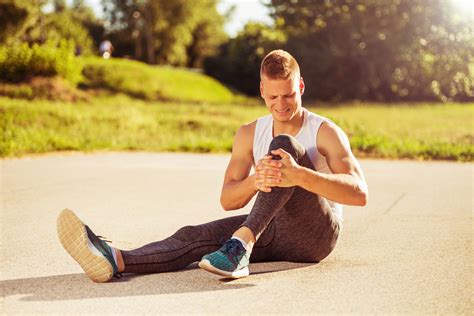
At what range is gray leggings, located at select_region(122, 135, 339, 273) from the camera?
151 inches

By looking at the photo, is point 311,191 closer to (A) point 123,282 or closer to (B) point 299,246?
(B) point 299,246

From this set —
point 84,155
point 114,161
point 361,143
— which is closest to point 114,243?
point 114,161

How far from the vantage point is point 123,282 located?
4.01 metres

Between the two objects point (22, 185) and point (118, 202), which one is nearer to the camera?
point (118, 202)

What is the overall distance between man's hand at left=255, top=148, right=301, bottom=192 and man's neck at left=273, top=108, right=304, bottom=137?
0.36m

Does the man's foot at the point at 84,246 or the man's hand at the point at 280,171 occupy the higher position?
the man's hand at the point at 280,171

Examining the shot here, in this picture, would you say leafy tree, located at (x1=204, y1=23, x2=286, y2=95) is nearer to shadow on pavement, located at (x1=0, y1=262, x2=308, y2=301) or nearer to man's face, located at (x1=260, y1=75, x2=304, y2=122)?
man's face, located at (x1=260, y1=75, x2=304, y2=122)

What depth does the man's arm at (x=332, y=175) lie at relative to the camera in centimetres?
371

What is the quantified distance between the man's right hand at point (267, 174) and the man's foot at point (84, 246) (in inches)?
35.5

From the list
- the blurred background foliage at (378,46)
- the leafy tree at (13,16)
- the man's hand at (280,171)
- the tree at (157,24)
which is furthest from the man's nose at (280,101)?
the tree at (157,24)

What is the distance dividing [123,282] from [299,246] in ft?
3.29

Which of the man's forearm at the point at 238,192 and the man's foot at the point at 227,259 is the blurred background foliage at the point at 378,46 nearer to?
the man's forearm at the point at 238,192

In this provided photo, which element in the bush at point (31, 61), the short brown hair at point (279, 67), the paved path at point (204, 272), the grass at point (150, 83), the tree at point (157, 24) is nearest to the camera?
the paved path at point (204, 272)

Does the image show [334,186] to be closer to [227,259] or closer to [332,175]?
[332,175]
